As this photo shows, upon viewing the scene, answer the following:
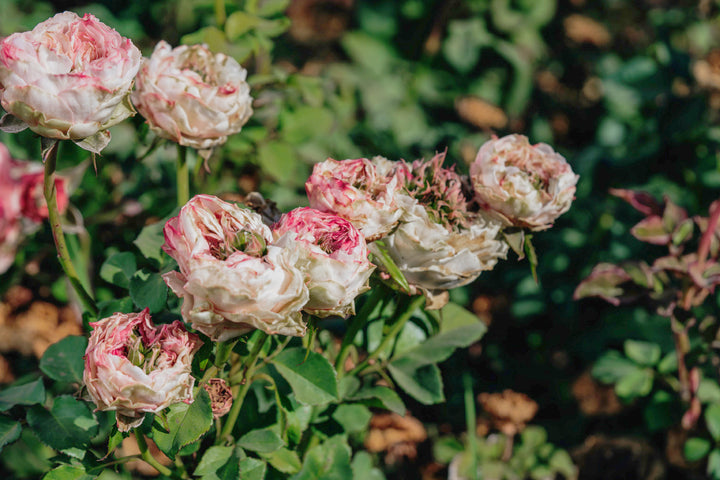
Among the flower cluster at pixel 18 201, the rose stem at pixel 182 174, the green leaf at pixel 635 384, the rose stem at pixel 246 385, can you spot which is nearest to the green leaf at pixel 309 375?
the rose stem at pixel 246 385

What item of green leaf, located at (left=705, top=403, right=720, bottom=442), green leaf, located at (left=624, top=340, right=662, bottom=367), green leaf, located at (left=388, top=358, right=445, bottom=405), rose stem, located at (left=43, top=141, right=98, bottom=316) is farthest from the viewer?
green leaf, located at (left=624, top=340, right=662, bottom=367)

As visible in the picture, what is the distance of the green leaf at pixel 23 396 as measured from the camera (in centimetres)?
68

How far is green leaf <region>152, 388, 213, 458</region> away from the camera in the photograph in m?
0.54

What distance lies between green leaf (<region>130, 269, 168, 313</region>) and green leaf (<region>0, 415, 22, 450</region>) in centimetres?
20

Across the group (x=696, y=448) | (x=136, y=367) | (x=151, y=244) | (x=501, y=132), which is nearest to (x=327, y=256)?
(x=136, y=367)

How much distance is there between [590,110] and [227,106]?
5.05ft

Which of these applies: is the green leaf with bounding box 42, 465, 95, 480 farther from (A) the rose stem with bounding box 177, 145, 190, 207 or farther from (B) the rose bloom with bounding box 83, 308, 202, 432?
(A) the rose stem with bounding box 177, 145, 190, 207

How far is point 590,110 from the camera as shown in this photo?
1.91m

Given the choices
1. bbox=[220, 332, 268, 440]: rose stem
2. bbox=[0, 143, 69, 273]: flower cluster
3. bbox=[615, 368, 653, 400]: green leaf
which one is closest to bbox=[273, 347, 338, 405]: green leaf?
bbox=[220, 332, 268, 440]: rose stem

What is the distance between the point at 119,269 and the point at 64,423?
0.60ft

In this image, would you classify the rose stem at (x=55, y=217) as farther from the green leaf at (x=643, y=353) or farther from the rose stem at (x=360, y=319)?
the green leaf at (x=643, y=353)

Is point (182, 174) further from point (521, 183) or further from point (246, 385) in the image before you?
point (521, 183)

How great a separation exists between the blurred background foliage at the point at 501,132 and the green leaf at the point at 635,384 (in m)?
0.09

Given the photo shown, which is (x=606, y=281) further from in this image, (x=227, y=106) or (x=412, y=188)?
(x=227, y=106)
